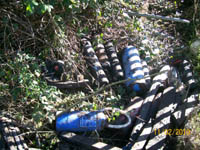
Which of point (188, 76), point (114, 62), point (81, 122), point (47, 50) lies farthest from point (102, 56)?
point (188, 76)

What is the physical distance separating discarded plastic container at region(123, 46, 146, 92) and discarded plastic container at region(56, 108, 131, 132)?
2.72 ft

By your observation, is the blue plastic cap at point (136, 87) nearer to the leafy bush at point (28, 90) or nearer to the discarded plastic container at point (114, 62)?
the discarded plastic container at point (114, 62)

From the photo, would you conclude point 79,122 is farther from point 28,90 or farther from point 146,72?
point 146,72

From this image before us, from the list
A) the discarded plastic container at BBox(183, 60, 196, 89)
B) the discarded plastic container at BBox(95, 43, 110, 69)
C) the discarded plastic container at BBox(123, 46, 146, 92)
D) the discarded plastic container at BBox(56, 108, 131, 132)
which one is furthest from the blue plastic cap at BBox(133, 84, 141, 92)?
the discarded plastic container at BBox(183, 60, 196, 89)

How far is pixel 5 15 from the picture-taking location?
11.8 ft

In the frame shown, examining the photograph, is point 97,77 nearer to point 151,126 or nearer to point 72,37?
point 72,37

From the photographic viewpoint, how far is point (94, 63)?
14.1ft

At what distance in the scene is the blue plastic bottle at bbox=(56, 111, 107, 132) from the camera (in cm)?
347

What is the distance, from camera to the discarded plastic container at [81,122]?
3.47 metres

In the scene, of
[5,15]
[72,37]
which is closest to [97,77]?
[72,37]

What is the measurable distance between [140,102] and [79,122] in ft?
3.56

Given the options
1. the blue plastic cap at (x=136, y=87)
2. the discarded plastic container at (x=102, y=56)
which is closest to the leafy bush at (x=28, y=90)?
the discarded plastic container at (x=102, y=56)

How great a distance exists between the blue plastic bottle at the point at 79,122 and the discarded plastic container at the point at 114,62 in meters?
1.01

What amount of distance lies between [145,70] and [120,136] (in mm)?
1425
